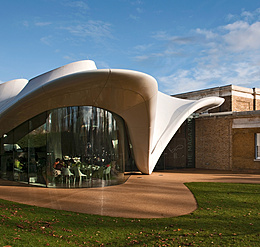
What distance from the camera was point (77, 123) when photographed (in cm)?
1279

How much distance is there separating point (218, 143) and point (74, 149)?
12.3 m

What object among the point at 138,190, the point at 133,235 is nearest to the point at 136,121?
the point at 138,190

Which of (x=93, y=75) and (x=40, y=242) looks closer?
(x=40, y=242)

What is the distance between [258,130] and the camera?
19281 millimetres

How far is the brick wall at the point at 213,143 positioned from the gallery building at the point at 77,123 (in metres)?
8.03

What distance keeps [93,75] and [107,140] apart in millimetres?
3892

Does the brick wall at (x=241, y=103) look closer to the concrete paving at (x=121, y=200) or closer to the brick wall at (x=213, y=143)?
the brick wall at (x=213, y=143)

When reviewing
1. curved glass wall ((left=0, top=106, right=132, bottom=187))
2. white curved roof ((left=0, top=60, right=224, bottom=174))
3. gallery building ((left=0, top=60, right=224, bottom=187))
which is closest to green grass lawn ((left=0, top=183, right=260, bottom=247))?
curved glass wall ((left=0, top=106, right=132, bottom=187))

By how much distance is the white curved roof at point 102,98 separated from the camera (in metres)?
10.4

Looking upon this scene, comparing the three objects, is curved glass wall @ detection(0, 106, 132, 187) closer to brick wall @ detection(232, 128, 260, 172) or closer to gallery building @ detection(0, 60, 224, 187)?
gallery building @ detection(0, 60, 224, 187)

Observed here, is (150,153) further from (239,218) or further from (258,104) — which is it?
(258,104)

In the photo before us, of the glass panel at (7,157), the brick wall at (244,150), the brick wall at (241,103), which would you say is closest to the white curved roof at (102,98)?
the glass panel at (7,157)

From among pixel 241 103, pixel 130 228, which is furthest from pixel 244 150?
pixel 130 228

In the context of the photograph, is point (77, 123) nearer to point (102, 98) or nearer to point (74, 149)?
point (74, 149)
